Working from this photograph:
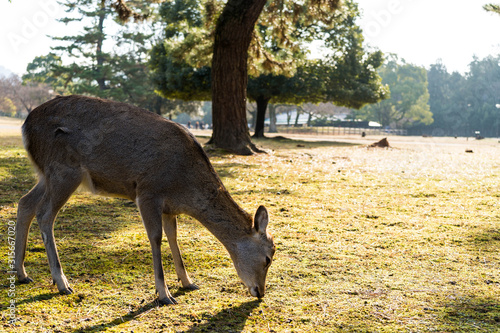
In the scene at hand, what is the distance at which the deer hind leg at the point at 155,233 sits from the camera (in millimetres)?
3643

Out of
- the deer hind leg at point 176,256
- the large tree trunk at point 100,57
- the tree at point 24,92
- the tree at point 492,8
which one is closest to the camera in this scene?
the deer hind leg at point 176,256

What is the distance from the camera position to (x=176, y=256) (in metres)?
4.02

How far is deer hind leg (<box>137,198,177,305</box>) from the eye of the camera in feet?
12.0

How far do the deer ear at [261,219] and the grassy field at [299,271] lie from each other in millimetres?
588

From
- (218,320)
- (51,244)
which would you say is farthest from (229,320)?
(51,244)

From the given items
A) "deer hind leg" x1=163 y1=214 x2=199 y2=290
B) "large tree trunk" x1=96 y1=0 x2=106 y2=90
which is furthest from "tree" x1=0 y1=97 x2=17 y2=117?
"deer hind leg" x1=163 y1=214 x2=199 y2=290

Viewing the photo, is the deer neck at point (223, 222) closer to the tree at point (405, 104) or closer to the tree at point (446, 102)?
the tree at point (405, 104)

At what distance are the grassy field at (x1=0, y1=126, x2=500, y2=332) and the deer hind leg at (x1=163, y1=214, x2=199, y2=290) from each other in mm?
96

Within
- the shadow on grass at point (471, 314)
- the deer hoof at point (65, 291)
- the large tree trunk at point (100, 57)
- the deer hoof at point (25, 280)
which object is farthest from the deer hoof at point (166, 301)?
the large tree trunk at point (100, 57)

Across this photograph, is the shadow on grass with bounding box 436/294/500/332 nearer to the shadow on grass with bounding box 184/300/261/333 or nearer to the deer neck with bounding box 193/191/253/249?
the shadow on grass with bounding box 184/300/261/333

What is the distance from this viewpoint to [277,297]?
3822 mm

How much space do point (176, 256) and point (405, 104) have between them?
8313cm

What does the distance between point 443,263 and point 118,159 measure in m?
3.46

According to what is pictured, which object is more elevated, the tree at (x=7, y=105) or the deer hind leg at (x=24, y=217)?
the tree at (x=7, y=105)
